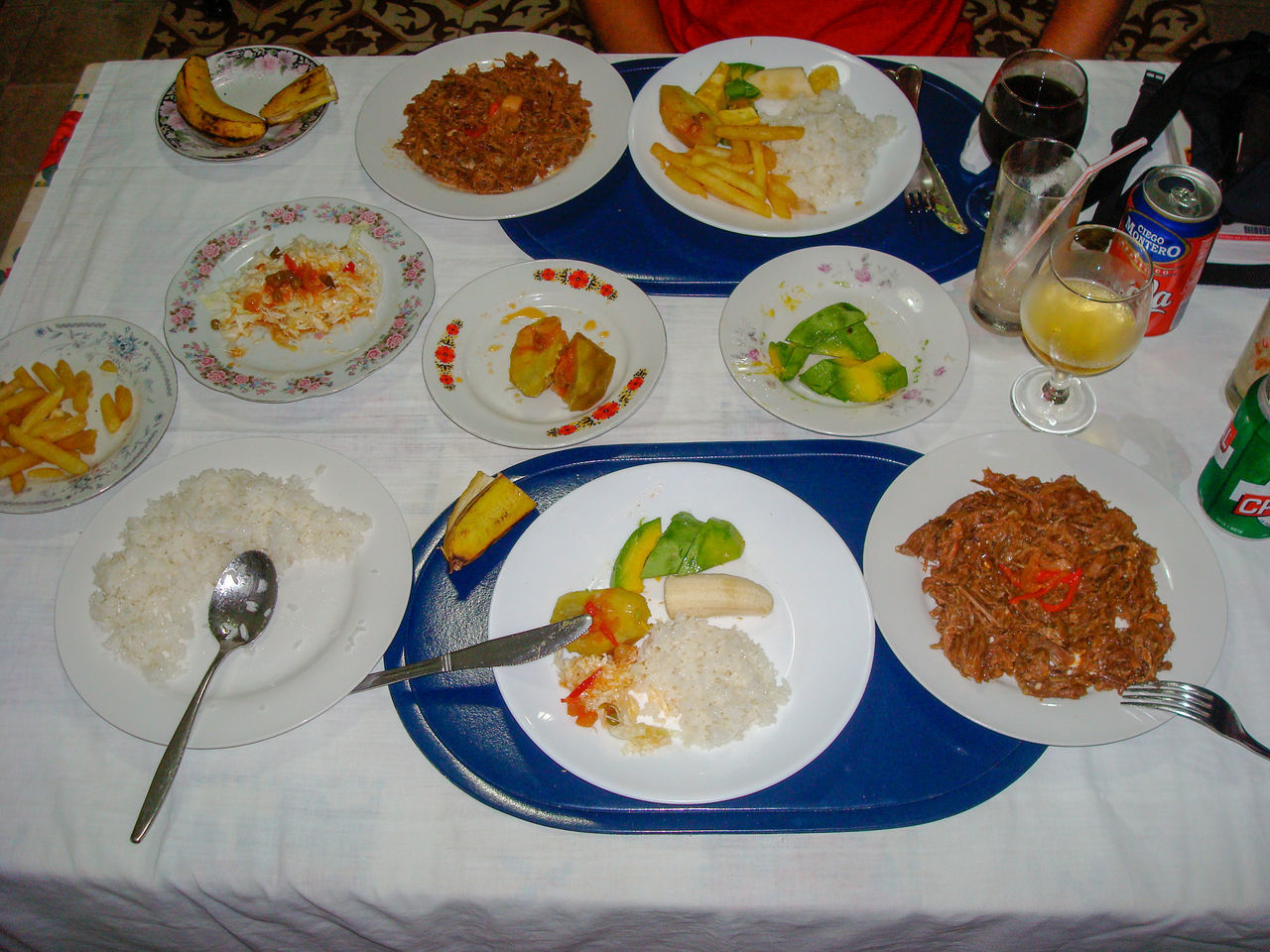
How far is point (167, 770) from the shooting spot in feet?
4.06

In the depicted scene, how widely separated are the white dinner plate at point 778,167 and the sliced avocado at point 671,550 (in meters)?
0.70

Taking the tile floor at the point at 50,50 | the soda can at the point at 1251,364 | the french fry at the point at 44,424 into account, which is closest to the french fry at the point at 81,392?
the french fry at the point at 44,424

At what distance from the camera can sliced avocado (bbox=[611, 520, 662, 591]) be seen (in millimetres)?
1392

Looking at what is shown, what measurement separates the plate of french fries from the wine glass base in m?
1.64

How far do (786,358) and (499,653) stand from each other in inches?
30.2

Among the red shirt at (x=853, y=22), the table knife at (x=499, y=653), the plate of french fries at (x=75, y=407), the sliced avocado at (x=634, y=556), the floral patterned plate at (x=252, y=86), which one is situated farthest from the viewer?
the red shirt at (x=853, y=22)

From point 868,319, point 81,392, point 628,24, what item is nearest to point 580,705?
point 868,319

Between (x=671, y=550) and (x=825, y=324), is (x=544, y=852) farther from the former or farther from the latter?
(x=825, y=324)

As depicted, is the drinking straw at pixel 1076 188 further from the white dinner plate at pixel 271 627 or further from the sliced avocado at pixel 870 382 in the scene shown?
the white dinner plate at pixel 271 627

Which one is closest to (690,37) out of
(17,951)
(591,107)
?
(591,107)

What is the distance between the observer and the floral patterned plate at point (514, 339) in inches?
60.7

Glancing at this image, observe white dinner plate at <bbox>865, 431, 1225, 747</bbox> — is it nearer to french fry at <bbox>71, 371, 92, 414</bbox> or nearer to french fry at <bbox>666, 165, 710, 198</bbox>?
french fry at <bbox>666, 165, 710, 198</bbox>

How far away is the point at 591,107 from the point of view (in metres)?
2.01

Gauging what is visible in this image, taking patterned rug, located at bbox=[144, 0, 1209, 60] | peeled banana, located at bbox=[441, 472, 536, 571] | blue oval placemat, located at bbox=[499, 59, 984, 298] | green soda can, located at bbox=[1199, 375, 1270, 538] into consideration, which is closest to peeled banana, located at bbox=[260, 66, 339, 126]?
blue oval placemat, located at bbox=[499, 59, 984, 298]
